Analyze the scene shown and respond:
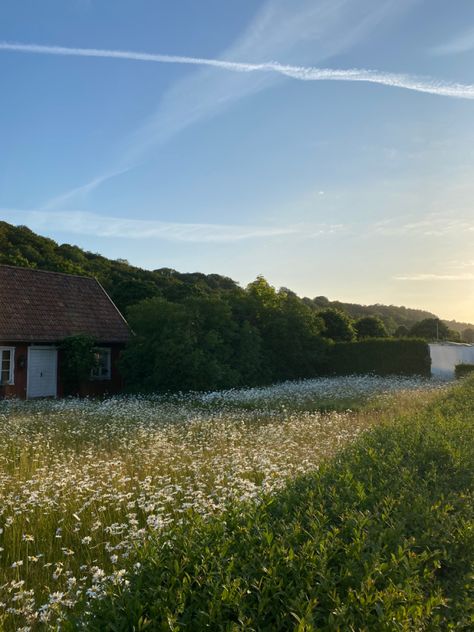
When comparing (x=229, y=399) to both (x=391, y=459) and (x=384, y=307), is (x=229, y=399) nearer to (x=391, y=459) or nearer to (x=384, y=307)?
(x=391, y=459)

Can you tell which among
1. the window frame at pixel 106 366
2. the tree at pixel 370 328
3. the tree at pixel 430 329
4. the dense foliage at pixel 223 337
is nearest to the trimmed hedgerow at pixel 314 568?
the dense foliage at pixel 223 337

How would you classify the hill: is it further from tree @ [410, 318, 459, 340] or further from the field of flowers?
the field of flowers

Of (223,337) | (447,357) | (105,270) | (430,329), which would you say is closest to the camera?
(223,337)

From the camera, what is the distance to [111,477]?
633cm

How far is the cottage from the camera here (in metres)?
20.1

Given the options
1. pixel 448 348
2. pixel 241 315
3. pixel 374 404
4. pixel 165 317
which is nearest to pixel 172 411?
pixel 374 404

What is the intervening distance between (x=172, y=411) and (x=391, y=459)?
988 cm

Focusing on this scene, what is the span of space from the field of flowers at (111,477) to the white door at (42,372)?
19.4ft

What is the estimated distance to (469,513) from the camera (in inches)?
150

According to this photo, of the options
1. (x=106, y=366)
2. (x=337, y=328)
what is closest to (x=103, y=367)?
(x=106, y=366)

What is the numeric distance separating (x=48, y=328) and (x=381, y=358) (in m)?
17.2

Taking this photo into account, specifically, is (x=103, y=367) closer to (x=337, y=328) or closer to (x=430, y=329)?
(x=337, y=328)

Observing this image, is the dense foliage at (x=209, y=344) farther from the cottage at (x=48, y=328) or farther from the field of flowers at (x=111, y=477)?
the field of flowers at (x=111, y=477)

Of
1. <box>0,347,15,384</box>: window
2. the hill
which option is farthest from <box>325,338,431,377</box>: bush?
<box>0,347,15,384</box>: window
